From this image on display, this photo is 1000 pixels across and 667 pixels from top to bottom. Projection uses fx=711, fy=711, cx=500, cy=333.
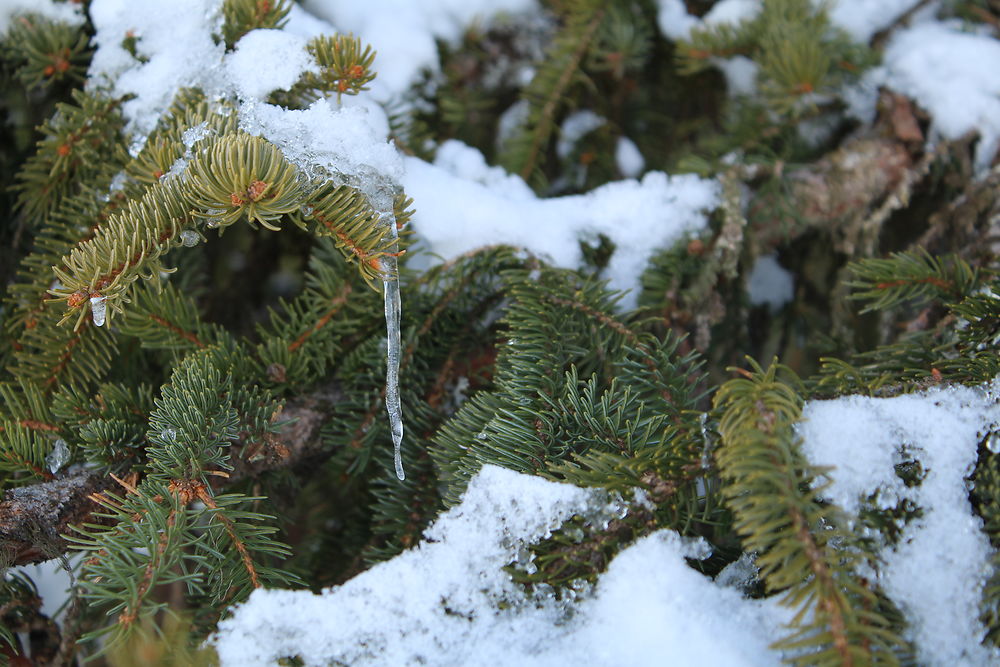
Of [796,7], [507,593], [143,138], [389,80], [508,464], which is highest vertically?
[796,7]

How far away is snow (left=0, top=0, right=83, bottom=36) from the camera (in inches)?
34.7

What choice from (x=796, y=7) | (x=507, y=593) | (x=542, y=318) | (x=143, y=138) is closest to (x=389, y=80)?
(x=143, y=138)

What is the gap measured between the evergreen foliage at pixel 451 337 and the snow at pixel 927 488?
0.06 ft

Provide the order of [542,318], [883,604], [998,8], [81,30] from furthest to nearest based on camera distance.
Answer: [998,8], [81,30], [542,318], [883,604]

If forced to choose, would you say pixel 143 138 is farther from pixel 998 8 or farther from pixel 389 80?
pixel 998 8

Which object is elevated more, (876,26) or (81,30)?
(876,26)

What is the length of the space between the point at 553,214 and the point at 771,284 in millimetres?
428

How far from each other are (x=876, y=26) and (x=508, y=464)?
93cm

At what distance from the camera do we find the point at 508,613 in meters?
0.60

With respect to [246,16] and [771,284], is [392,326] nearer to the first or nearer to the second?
[246,16]

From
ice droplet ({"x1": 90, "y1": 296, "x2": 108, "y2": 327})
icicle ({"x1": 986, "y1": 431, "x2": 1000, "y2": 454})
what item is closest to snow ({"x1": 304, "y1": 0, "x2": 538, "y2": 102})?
ice droplet ({"x1": 90, "y1": 296, "x2": 108, "y2": 327})

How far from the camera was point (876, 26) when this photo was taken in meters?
1.09

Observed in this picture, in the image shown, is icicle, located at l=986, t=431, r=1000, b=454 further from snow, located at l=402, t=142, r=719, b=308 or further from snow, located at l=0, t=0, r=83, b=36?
snow, located at l=0, t=0, r=83, b=36

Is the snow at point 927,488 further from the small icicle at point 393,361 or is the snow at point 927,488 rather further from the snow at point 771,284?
the snow at point 771,284
